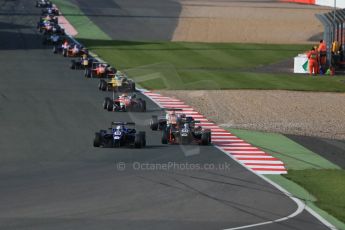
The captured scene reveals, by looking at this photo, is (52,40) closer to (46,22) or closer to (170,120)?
(46,22)

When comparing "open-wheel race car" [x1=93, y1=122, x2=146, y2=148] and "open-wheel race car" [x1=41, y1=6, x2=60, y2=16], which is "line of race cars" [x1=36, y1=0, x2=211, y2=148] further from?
"open-wheel race car" [x1=41, y1=6, x2=60, y2=16]

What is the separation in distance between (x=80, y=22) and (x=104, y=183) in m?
56.0

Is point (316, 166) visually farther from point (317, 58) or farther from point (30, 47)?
point (30, 47)

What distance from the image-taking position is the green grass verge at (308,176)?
78.8ft

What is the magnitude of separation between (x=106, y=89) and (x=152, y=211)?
24473 mm

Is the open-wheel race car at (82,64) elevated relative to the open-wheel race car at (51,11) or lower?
lower

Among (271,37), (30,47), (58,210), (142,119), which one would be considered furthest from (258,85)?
(58,210)

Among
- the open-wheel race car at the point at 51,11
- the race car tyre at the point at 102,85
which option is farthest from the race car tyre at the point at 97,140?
the open-wheel race car at the point at 51,11

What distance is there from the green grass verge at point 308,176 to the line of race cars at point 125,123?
258 cm

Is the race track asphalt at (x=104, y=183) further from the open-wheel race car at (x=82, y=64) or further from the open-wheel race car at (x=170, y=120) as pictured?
the open-wheel race car at (x=82, y=64)

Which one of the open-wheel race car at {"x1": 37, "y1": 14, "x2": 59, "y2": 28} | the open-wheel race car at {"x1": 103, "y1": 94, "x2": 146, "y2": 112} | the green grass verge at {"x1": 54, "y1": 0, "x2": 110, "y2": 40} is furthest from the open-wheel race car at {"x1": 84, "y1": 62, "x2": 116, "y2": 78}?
the open-wheel race car at {"x1": 37, "y1": 14, "x2": 59, "y2": 28}

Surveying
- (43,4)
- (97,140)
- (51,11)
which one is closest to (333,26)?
(51,11)

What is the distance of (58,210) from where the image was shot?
22.4 m

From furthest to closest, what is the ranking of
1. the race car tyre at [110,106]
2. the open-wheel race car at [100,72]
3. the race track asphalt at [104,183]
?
the open-wheel race car at [100,72], the race car tyre at [110,106], the race track asphalt at [104,183]
